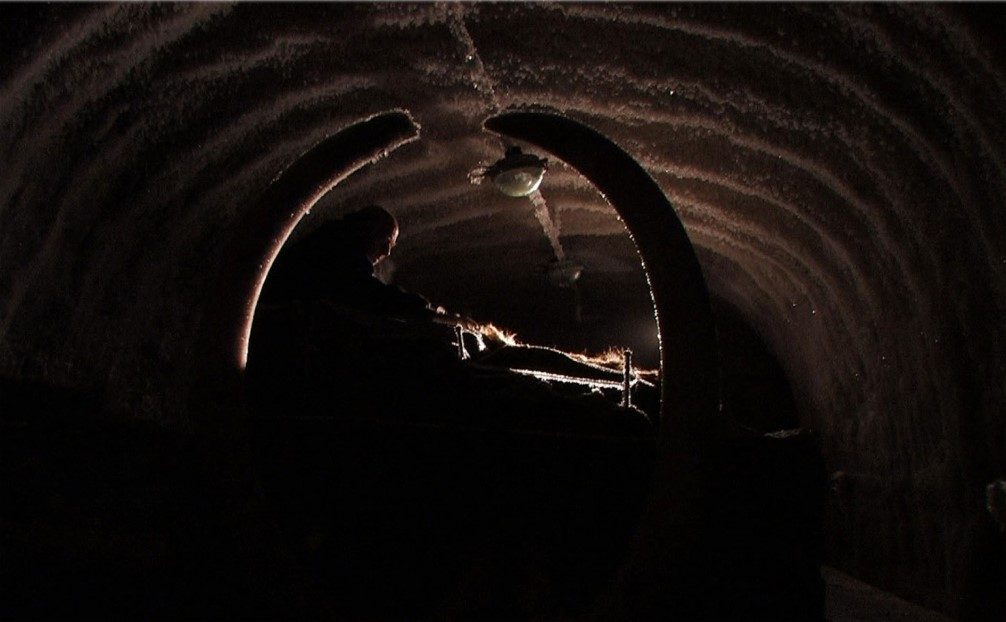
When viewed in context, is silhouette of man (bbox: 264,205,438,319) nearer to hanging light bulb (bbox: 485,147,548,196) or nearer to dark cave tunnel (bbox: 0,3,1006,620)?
dark cave tunnel (bbox: 0,3,1006,620)

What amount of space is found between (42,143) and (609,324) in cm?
810

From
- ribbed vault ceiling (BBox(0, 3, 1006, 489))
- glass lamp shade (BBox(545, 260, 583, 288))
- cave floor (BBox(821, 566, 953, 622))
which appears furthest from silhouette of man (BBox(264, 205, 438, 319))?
glass lamp shade (BBox(545, 260, 583, 288))

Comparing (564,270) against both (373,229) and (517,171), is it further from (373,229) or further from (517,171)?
(373,229)

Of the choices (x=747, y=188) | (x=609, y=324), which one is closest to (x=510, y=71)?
(x=747, y=188)

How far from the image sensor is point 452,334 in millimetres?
3475

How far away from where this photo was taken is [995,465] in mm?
4023

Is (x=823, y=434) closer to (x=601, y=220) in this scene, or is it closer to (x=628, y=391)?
(x=601, y=220)

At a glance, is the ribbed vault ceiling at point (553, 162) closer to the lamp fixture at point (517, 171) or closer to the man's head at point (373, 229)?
the lamp fixture at point (517, 171)

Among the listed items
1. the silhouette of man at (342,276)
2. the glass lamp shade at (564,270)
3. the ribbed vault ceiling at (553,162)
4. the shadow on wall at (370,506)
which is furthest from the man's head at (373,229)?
the glass lamp shade at (564,270)

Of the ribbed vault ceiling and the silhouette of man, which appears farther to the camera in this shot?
the silhouette of man

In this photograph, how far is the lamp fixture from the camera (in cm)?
525

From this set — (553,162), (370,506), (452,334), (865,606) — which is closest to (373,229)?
(452,334)

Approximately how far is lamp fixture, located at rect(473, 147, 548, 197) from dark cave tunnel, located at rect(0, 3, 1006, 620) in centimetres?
40

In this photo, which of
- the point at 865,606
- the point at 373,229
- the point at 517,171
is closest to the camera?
the point at 373,229
